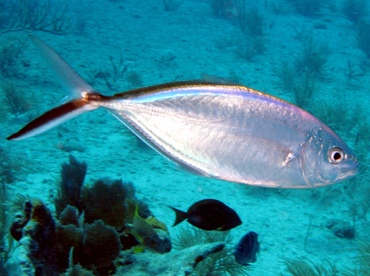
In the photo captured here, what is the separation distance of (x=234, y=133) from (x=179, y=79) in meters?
8.92

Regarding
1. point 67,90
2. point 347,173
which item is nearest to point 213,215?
point 347,173

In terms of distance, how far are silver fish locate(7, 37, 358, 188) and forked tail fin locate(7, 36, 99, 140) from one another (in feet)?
0.53

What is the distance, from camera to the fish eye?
1580 millimetres

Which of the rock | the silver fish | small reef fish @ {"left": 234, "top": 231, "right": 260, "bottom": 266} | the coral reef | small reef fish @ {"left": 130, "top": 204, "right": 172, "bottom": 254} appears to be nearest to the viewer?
the silver fish

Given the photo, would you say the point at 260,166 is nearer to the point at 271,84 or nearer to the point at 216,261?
the point at 216,261

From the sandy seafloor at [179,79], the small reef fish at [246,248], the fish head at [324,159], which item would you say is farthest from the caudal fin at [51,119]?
the small reef fish at [246,248]

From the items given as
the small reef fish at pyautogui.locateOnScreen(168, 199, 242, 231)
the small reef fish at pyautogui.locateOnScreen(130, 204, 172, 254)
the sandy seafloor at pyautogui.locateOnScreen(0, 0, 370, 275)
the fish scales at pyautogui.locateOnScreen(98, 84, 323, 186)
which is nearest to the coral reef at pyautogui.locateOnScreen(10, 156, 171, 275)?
the small reef fish at pyautogui.locateOnScreen(130, 204, 172, 254)

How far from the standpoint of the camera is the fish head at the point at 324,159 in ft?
5.11

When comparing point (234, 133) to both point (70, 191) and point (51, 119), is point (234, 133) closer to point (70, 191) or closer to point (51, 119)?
point (51, 119)

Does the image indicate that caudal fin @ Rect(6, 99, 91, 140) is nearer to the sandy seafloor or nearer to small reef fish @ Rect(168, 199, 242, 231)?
the sandy seafloor

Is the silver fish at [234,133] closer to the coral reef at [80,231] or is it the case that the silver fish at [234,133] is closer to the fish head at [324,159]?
the fish head at [324,159]

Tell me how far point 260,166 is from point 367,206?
484cm

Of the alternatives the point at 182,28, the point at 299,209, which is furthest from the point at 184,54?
the point at 299,209

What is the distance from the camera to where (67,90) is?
1.39 metres
